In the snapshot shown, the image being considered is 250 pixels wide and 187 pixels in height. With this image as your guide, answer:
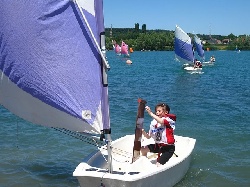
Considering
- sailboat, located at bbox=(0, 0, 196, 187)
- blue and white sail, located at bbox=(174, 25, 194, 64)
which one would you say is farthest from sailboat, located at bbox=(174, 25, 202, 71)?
sailboat, located at bbox=(0, 0, 196, 187)

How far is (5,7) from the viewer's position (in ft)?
23.5

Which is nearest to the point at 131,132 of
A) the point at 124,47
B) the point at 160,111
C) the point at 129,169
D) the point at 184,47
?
the point at 160,111

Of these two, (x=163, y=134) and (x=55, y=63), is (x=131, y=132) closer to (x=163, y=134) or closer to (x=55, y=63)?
(x=163, y=134)

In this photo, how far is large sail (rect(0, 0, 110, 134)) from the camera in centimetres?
736

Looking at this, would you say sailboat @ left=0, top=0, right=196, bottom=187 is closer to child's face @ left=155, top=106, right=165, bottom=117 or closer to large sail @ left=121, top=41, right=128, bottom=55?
child's face @ left=155, top=106, right=165, bottom=117

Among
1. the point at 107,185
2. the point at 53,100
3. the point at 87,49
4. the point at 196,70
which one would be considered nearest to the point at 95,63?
the point at 87,49

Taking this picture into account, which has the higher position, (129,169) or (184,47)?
(184,47)

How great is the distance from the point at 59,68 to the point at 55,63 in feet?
0.38

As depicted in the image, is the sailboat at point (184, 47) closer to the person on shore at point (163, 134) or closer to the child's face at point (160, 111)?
the person on shore at point (163, 134)

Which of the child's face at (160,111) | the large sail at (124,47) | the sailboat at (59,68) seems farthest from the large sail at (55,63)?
the large sail at (124,47)

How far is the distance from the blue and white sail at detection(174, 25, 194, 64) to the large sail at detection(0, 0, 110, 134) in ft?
153

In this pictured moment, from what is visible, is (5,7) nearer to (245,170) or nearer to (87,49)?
(87,49)

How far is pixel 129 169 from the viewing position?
919cm

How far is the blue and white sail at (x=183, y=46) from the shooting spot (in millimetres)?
53500
